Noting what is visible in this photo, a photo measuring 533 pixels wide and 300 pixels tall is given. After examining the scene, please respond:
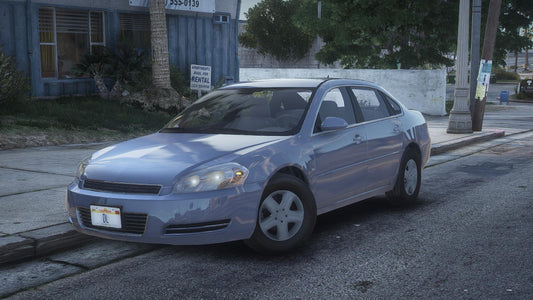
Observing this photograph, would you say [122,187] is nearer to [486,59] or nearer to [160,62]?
[160,62]

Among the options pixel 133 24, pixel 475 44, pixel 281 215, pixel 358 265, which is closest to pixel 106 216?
pixel 281 215

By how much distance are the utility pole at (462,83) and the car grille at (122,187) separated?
1303 centimetres

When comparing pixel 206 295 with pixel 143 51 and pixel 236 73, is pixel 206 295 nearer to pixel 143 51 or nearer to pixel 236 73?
pixel 143 51

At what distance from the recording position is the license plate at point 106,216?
500 cm

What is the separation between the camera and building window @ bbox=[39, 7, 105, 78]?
675 inches

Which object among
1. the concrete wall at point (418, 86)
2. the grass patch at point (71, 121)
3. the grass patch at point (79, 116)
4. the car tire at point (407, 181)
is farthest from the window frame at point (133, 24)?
the car tire at point (407, 181)

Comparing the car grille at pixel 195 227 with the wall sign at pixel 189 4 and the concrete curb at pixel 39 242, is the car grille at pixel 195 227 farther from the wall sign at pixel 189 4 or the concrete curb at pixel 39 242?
the wall sign at pixel 189 4

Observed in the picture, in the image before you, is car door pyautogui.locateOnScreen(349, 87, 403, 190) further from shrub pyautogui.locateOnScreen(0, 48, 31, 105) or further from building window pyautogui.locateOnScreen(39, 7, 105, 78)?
building window pyautogui.locateOnScreen(39, 7, 105, 78)

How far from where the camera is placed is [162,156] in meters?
5.34

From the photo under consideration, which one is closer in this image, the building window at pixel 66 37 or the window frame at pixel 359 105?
the window frame at pixel 359 105

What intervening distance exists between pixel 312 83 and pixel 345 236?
161 cm

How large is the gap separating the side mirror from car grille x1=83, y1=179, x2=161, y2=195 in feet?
5.82

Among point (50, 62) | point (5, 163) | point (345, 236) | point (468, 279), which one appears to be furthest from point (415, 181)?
point (50, 62)

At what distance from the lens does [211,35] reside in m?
21.7
